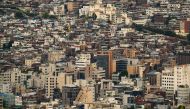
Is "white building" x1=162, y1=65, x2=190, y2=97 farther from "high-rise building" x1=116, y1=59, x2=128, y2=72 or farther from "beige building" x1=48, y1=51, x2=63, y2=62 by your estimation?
"beige building" x1=48, y1=51, x2=63, y2=62

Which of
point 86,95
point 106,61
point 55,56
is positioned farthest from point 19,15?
point 86,95

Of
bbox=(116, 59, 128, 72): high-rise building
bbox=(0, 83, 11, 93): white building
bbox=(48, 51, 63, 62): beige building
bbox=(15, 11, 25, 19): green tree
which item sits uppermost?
bbox=(0, 83, 11, 93): white building

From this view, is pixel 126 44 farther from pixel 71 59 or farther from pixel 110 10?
pixel 110 10

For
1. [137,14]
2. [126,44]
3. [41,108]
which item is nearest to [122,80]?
[41,108]

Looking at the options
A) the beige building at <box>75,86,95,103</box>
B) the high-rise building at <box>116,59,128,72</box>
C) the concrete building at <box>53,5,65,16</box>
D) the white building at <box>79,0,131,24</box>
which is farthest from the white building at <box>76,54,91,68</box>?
the concrete building at <box>53,5,65,16</box>

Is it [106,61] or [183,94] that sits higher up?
[183,94]

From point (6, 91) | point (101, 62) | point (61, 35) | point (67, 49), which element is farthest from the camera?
point (61, 35)

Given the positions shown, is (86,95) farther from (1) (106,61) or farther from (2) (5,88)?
(1) (106,61)
